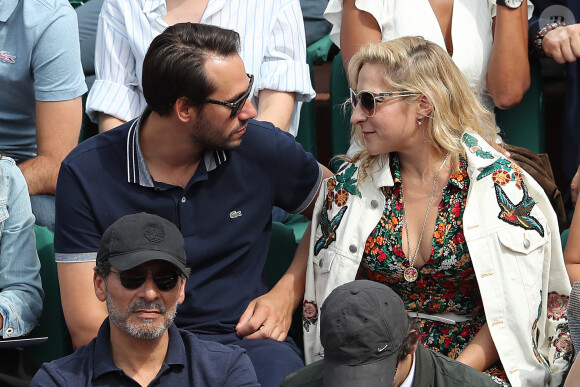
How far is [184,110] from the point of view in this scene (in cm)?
285

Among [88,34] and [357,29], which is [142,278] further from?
[88,34]

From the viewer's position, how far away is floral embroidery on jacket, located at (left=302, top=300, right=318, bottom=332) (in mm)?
2947

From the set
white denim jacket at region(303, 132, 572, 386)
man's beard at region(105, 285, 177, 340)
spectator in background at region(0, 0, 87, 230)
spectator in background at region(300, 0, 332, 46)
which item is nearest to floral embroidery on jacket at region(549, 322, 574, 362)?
white denim jacket at region(303, 132, 572, 386)

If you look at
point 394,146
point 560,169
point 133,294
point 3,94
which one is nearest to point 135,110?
point 3,94

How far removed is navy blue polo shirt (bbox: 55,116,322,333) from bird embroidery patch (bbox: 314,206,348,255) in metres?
0.13

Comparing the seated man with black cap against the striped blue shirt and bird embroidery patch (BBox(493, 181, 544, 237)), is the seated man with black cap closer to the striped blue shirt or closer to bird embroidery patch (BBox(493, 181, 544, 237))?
bird embroidery patch (BBox(493, 181, 544, 237))

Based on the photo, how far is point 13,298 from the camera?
112 inches

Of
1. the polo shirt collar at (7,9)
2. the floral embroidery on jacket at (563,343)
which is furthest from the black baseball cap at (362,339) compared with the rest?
the polo shirt collar at (7,9)

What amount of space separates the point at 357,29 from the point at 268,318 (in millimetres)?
1193

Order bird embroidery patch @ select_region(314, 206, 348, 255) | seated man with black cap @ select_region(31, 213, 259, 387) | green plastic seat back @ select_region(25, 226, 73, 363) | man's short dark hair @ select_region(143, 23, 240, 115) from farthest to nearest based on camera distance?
green plastic seat back @ select_region(25, 226, 73, 363) → bird embroidery patch @ select_region(314, 206, 348, 255) → man's short dark hair @ select_region(143, 23, 240, 115) → seated man with black cap @ select_region(31, 213, 259, 387)

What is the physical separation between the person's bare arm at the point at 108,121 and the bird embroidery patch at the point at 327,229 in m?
0.93

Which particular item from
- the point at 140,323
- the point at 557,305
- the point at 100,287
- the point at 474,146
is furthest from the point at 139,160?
the point at 557,305

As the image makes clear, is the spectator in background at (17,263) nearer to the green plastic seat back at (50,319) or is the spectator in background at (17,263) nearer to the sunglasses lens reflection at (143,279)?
the green plastic seat back at (50,319)

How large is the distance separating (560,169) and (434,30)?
2.84 ft
